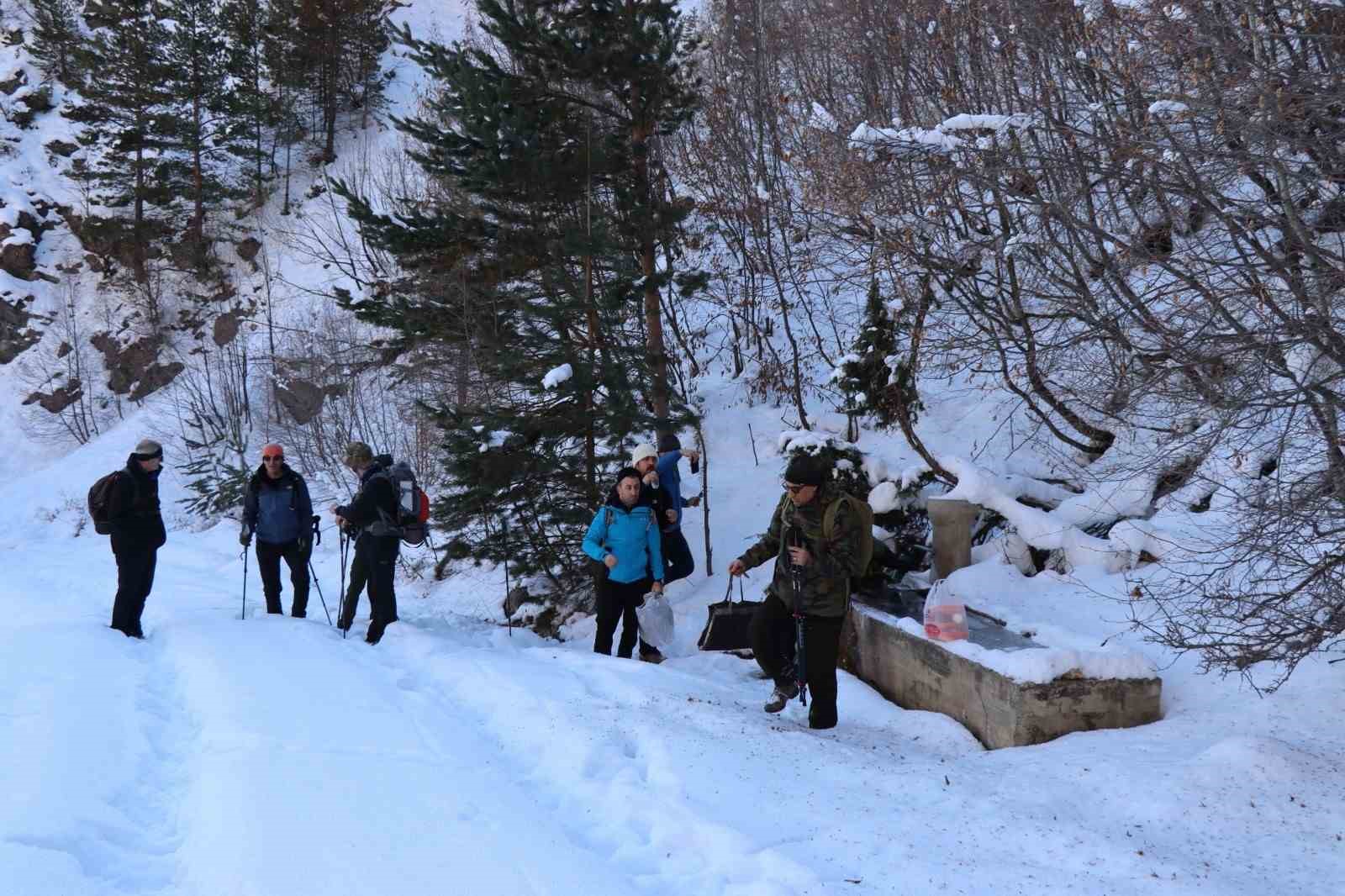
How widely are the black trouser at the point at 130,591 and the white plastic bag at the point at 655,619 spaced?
4.19 m

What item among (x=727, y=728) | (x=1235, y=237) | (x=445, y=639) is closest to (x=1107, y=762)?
(x=727, y=728)

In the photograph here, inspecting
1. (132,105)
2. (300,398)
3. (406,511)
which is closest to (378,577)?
(406,511)

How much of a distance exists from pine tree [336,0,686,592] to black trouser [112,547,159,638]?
302cm

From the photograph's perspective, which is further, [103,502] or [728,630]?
[103,502]

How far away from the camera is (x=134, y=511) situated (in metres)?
7.61

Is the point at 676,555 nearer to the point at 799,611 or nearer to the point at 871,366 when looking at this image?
the point at 799,611

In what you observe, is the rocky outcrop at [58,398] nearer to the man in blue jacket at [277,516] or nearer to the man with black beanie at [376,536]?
the man in blue jacket at [277,516]

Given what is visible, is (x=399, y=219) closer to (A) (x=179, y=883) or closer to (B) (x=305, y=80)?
(A) (x=179, y=883)

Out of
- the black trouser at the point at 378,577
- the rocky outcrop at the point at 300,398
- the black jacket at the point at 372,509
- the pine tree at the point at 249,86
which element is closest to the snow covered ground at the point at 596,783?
the black trouser at the point at 378,577

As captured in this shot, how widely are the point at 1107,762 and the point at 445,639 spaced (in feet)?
17.3

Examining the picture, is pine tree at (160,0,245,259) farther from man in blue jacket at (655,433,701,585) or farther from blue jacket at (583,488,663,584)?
blue jacket at (583,488,663,584)

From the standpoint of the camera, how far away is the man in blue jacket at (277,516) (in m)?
8.37

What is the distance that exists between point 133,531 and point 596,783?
537cm

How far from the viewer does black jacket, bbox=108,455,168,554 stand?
752 cm
